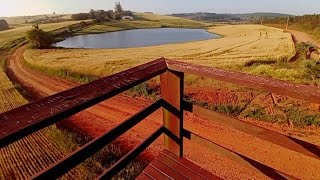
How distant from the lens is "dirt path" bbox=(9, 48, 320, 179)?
293 inches

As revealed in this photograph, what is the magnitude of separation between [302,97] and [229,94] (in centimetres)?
1177

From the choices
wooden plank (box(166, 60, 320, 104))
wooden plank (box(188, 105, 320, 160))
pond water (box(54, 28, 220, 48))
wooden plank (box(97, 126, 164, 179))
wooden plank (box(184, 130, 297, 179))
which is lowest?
pond water (box(54, 28, 220, 48))

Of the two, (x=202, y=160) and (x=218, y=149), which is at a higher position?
(x=218, y=149)

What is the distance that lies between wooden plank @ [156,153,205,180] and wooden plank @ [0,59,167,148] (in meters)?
1.03

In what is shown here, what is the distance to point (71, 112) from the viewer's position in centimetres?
167

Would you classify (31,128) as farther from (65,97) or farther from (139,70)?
(139,70)

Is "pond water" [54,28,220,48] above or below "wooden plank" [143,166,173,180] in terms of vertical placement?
below

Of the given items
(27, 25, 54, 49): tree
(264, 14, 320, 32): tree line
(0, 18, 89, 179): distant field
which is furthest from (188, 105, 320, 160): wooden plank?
(264, 14, 320, 32): tree line

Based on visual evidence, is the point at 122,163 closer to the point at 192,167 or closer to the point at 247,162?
the point at 192,167

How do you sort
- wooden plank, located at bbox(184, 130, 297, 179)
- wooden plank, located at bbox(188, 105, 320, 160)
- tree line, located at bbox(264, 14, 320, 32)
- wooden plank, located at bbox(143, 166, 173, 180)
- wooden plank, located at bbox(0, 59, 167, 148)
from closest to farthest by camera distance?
1. wooden plank, located at bbox(0, 59, 167, 148)
2. wooden plank, located at bbox(188, 105, 320, 160)
3. wooden plank, located at bbox(184, 130, 297, 179)
4. wooden plank, located at bbox(143, 166, 173, 180)
5. tree line, located at bbox(264, 14, 320, 32)

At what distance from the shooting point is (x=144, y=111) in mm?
2566

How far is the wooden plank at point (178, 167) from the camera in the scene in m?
2.66

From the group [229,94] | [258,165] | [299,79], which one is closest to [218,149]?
[258,165]

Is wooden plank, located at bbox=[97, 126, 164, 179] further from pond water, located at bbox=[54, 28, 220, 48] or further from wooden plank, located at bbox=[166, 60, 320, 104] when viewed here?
pond water, located at bbox=[54, 28, 220, 48]
